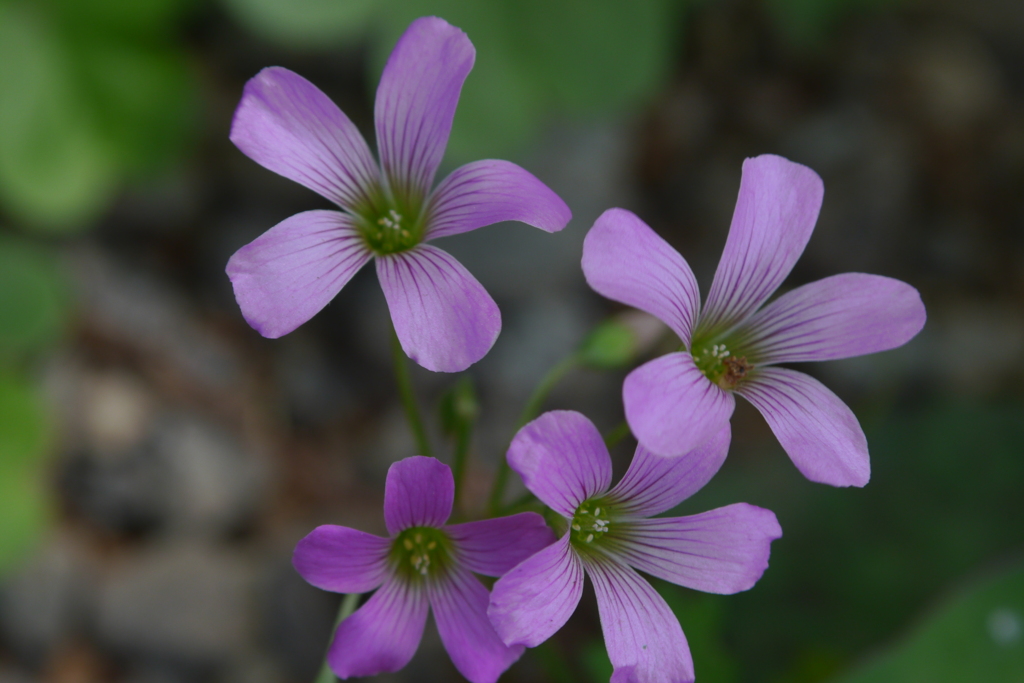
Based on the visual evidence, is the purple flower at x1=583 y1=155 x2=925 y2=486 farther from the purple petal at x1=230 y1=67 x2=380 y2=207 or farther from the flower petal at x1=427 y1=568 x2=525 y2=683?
the purple petal at x1=230 y1=67 x2=380 y2=207

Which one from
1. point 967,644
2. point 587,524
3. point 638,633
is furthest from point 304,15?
point 967,644

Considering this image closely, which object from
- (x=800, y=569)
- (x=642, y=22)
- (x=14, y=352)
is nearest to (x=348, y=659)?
(x=800, y=569)

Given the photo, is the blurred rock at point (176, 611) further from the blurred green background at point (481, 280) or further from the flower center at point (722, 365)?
the flower center at point (722, 365)

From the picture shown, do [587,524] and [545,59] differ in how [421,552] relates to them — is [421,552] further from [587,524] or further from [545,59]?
[545,59]

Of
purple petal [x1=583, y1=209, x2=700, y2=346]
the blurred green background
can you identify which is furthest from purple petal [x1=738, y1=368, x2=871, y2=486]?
the blurred green background

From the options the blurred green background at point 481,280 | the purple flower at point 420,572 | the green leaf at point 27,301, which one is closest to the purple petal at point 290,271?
Answer: the purple flower at point 420,572
